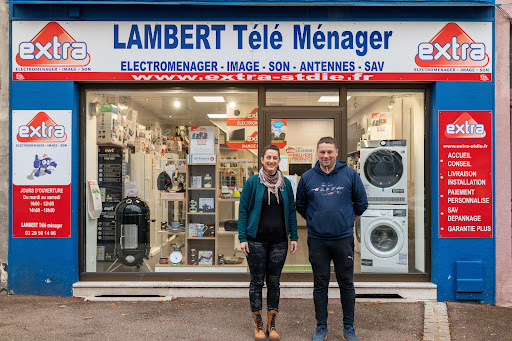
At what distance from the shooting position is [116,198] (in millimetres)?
6496

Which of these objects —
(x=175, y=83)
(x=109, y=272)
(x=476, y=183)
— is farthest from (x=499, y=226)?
(x=109, y=272)

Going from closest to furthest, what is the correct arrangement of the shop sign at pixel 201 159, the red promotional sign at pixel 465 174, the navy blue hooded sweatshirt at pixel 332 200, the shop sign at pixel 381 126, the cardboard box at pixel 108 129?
the navy blue hooded sweatshirt at pixel 332 200
the red promotional sign at pixel 465 174
the shop sign at pixel 381 126
the cardboard box at pixel 108 129
the shop sign at pixel 201 159

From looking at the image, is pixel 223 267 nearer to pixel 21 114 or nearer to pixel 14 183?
pixel 14 183

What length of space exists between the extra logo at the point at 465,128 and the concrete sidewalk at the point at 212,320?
2.10 m

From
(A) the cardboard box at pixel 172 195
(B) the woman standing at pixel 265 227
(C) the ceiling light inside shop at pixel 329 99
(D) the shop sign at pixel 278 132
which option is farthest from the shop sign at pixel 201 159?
A: (B) the woman standing at pixel 265 227

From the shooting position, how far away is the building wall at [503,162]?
5.86 meters

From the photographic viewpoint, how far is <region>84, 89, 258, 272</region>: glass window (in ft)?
20.6

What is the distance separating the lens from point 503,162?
232 inches

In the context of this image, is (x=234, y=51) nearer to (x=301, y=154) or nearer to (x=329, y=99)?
(x=329, y=99)

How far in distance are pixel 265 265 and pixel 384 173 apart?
2603 millimetres

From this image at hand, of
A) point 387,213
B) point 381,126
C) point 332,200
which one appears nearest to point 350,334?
point 332,200

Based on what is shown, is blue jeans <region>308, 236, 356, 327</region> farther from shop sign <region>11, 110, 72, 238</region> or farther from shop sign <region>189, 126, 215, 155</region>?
shop sign <region>11, 110, 72, 238</region>

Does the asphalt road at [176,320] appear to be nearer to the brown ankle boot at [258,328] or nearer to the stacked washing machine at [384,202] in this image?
the brown ankle boot at [258,328]

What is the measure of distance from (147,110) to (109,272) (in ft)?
7.35
